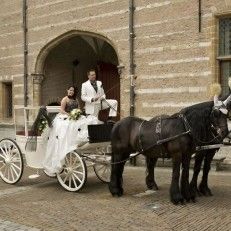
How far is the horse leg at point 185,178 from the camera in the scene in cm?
716

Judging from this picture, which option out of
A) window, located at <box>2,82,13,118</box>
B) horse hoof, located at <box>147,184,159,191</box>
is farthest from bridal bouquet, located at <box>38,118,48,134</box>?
window, located at <box>2,82,13,118</box>

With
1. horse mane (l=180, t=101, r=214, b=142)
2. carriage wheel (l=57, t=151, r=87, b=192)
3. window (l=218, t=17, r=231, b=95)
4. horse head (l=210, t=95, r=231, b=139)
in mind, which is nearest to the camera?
horse head (l=210, t=95, r=231, b=139)

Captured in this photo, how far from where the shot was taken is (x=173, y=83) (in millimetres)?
11461

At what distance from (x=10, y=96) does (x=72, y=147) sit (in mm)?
8821

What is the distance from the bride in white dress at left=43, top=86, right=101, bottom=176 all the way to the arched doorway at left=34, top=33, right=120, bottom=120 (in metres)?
6.53

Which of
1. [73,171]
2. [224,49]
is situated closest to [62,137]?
[73,171]

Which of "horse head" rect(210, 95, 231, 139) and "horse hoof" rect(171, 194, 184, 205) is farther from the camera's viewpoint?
"horse hoof" rect(171, 194, 184, 205)

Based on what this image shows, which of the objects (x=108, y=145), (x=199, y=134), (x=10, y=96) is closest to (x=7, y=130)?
(x=10, y=96)

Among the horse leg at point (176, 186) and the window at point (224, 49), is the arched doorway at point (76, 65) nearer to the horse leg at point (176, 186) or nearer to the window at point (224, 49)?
the window at point (224, 49)

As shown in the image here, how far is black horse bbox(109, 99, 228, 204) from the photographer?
7031mm

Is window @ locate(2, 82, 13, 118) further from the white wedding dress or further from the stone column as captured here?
the white wedding dress

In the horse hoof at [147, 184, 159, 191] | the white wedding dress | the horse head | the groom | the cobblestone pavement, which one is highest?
the groom

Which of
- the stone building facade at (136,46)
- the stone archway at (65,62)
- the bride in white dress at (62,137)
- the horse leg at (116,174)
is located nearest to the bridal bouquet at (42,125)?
the bride in white dress at (62,137)

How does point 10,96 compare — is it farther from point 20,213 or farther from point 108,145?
point 20,213
